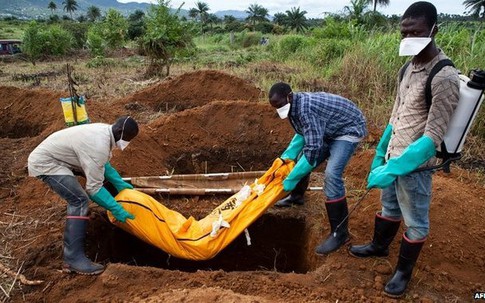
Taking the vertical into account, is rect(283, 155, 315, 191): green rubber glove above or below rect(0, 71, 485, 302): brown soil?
above

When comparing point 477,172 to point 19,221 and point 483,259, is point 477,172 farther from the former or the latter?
point 19,221

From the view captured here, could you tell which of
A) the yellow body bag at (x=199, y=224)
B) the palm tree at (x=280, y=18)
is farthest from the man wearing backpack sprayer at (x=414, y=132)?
the palm tree at (x=280, y=18)

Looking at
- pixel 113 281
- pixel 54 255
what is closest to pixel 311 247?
pixel 113 281

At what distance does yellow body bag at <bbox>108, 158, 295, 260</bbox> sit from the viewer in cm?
344

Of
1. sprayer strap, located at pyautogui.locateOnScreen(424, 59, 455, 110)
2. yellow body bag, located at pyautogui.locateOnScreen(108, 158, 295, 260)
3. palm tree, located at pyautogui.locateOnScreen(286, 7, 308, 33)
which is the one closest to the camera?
sprayer strap, located at pyautogui.locateOnScreen(424, 59, 455, 110)

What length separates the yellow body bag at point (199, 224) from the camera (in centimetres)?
344

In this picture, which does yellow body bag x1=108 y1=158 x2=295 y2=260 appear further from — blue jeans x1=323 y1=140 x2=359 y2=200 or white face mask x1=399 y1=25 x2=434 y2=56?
white face mask x1=399 y1=25 x2=434 y2=56

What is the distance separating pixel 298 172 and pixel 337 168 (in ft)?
1.10

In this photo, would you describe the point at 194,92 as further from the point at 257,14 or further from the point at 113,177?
the point at 257,14

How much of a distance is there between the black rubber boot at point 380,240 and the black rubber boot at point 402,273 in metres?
0.28

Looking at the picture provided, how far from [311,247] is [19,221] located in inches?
117

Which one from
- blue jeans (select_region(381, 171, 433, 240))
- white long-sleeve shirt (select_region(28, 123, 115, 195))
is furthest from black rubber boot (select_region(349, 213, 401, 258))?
white long-sleeve shirt (select_region(28, 123, 115, 195))

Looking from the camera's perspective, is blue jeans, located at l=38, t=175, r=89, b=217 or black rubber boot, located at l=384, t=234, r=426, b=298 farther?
blue jeans, located at l=38, t=175, r=89, b=217

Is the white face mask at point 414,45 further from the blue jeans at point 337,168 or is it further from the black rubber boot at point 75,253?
the black rubber boot at point 75,253
